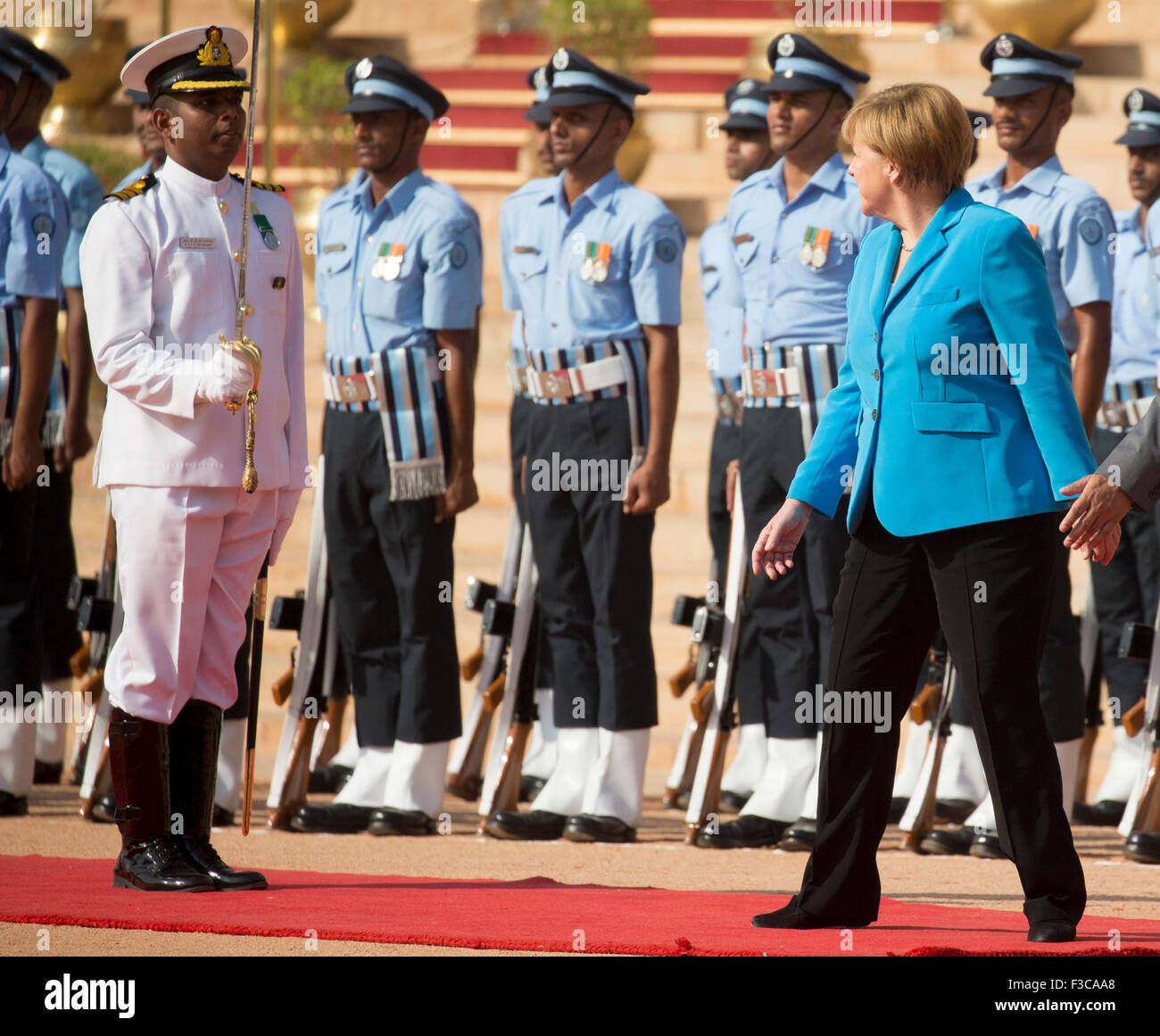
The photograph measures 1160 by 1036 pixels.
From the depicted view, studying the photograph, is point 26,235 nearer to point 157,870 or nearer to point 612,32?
point 157,870

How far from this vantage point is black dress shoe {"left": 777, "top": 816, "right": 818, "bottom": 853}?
6.61m

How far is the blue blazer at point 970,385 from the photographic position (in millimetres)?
4418

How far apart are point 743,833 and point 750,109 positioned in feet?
11.2

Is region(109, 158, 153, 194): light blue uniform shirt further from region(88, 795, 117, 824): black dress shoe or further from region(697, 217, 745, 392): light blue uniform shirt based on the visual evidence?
region(697, 217, 745, 392): light blue uniform shirt

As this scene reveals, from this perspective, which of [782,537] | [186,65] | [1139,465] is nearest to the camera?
[1139,465]

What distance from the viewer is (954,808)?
282 inches

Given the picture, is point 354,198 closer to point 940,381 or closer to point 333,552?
point 333,552

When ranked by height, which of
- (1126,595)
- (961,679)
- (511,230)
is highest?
(511,230)

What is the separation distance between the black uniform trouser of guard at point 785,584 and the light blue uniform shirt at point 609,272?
0.50 metres

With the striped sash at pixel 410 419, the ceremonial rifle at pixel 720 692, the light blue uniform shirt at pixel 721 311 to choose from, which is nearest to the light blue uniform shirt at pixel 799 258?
the ceremonial rifle at pixel 720 692

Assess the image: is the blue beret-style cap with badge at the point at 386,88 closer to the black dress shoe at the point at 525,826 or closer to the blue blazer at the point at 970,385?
the black dress shoe at the point at 525,826

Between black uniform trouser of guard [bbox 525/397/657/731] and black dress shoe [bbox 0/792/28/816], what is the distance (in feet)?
6.03

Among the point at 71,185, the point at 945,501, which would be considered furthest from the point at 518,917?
the point at 71,185
